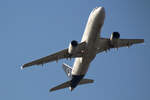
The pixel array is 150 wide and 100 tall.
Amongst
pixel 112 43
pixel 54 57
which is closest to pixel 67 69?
pixel 54 57

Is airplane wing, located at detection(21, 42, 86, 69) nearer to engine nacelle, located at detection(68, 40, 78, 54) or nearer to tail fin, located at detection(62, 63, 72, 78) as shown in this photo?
engine nacelle, located at detection(68, 40, 78, 54)

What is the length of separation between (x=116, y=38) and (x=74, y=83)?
10.3 meters

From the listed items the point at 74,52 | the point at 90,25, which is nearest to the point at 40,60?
the point at 74,52

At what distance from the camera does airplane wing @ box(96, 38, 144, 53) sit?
1460 inches

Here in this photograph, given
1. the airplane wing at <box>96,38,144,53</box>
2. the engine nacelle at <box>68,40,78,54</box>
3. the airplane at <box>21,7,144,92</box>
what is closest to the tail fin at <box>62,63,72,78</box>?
the airplane at <box>21,7,144,92</box>

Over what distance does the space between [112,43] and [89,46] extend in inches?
155

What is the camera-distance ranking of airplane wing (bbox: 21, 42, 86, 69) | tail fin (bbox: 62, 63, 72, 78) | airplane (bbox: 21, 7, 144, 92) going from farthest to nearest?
tail fin (bbox: 62, 63, 72, 78) → airplane wing (bbox: 21, 42, 86, 69) → airplane (bbox: 21, 7, 144, 92)

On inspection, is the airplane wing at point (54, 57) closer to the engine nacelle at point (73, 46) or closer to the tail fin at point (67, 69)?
the engine nacelle at point (73, 46)

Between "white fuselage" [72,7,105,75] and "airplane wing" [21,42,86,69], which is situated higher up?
"white fuselage" [72,7,105,75]

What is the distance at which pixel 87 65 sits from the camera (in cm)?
3797

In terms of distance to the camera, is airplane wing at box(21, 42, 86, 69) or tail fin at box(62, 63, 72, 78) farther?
tail fin at box(62, 63, 72, 78)

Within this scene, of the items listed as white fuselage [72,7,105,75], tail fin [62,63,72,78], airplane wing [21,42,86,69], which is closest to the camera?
white fuselage [72,7,105,75]

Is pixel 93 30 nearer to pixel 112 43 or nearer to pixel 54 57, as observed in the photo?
pixel 112 43

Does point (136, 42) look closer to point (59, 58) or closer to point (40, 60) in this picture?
point (59, 58)
